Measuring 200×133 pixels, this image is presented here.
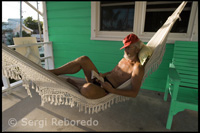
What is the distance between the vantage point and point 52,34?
3.08m

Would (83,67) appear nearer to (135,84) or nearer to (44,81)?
(44,81)

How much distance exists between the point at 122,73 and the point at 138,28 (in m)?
1.19

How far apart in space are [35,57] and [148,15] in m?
2.41

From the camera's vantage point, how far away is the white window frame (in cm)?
206

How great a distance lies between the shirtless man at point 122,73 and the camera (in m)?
1.31

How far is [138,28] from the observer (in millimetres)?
2338

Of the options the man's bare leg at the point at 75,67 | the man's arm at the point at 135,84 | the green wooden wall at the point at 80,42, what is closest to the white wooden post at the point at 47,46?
the green wooden wall at the point at 80,42

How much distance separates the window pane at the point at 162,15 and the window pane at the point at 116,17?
318 mm

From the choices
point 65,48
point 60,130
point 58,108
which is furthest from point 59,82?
point 65,48

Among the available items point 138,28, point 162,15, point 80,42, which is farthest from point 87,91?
point 162,15

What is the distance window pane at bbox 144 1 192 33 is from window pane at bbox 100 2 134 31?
1.04 feet

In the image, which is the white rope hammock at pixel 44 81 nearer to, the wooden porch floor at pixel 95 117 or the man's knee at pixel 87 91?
the man's knee at pixel 87 91

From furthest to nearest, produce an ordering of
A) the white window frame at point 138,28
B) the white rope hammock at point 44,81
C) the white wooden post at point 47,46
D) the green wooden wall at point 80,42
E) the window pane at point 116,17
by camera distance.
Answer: the white wooden post at point 47,46
the green wooden wall at point 80,42
the window pane at point 116,17
the white window frame at point 138,28
the white rope hammock at point 44,81

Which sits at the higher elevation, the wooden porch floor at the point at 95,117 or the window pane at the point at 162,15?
the window pane at the point at 162,15
